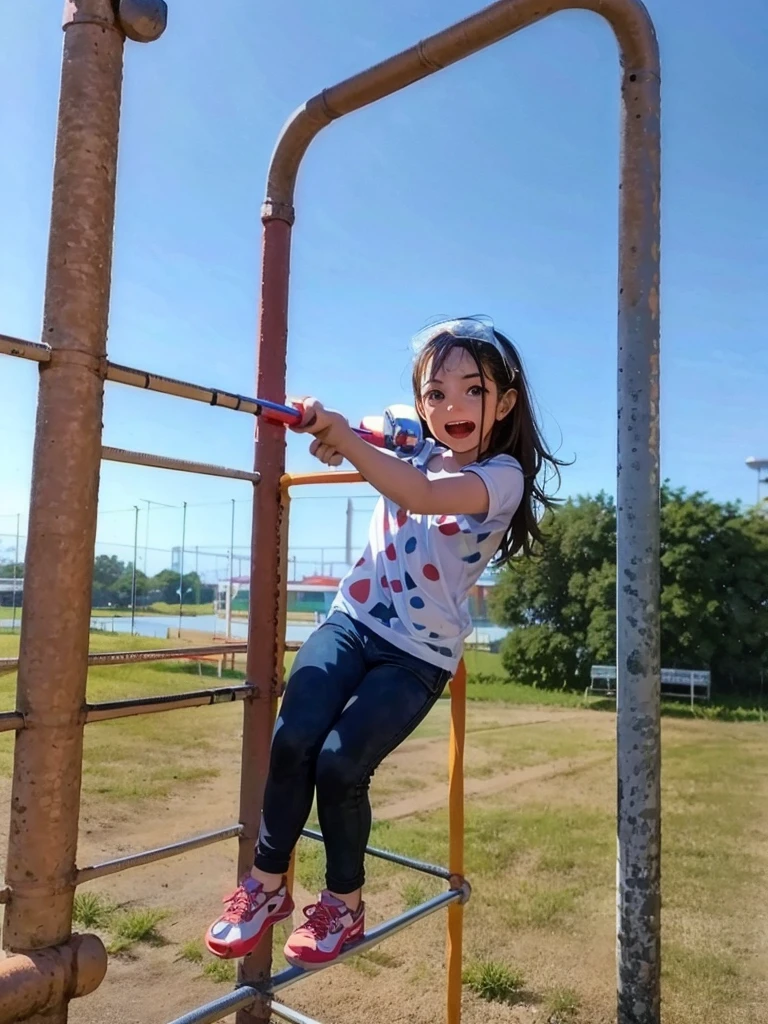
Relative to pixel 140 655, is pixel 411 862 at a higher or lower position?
lower

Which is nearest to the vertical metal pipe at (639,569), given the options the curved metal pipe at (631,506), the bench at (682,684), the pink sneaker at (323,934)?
the curved metal pipe at (631,506)

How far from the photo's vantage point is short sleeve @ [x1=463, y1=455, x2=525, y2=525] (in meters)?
1.28

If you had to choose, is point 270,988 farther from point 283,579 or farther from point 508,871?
point 508,871

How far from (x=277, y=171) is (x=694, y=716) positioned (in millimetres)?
9407

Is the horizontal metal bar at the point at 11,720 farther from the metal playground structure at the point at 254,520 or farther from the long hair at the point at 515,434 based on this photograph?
the long hair at the point at 515,434

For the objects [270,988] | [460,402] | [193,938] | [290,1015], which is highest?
[460,402]

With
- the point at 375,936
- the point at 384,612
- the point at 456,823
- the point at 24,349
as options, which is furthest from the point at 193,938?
the point at 24,349

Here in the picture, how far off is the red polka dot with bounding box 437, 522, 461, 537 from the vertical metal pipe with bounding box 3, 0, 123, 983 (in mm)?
593

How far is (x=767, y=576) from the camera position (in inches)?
404

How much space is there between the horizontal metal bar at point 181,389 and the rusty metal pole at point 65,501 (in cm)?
5

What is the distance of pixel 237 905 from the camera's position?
1.12 m

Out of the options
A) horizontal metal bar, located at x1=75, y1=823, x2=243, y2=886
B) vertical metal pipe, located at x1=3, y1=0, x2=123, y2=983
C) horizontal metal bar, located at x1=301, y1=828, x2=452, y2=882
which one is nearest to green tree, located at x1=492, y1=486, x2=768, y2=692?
horizontal metal bar, located at x1=301, y1=828, x2=452, y2=882

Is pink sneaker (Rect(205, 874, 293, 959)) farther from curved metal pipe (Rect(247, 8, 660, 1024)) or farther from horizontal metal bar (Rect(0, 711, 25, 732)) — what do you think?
horizontal metal bar (Rect(0, 711, 25, 732))

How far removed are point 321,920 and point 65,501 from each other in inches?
26.6
